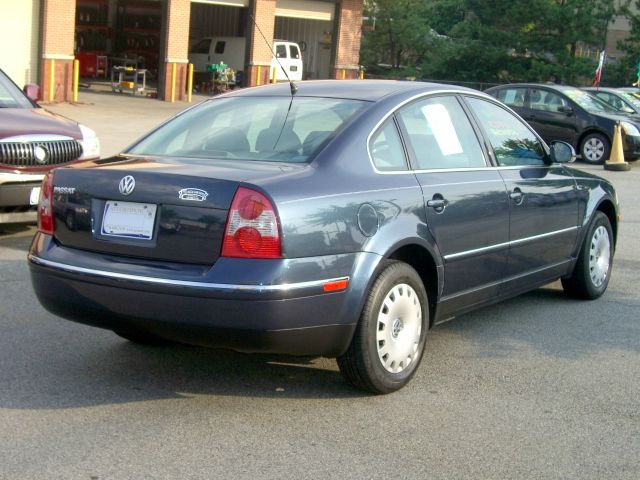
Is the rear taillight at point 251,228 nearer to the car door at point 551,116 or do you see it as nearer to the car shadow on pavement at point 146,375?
the car shadow on pavement at point 146,375

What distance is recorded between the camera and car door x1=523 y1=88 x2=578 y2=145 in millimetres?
20344

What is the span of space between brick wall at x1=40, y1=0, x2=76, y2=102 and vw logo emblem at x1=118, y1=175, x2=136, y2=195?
23894 mm

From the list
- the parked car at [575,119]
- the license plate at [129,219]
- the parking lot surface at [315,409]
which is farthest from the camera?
the parked car at [575,119]

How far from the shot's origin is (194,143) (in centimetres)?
562

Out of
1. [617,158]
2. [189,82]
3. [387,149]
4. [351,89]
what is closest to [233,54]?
[189,82]

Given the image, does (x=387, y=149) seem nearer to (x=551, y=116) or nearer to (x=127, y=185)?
(x=127, y=185)

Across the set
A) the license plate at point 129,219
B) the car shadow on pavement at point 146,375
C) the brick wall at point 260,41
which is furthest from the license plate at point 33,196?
the brick wall at point 260,41

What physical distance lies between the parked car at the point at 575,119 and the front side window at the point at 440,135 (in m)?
14.4

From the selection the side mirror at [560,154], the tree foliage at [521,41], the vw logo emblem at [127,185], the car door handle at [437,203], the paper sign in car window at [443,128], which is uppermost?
the tree foliage at [521,41]

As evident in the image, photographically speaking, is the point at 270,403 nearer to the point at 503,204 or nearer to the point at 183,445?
the point at 183,445

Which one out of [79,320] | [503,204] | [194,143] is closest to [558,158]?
[503,204]

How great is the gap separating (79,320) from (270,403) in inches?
42.0

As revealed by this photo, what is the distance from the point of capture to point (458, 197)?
5.71 metres

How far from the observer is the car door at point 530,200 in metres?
6.34
